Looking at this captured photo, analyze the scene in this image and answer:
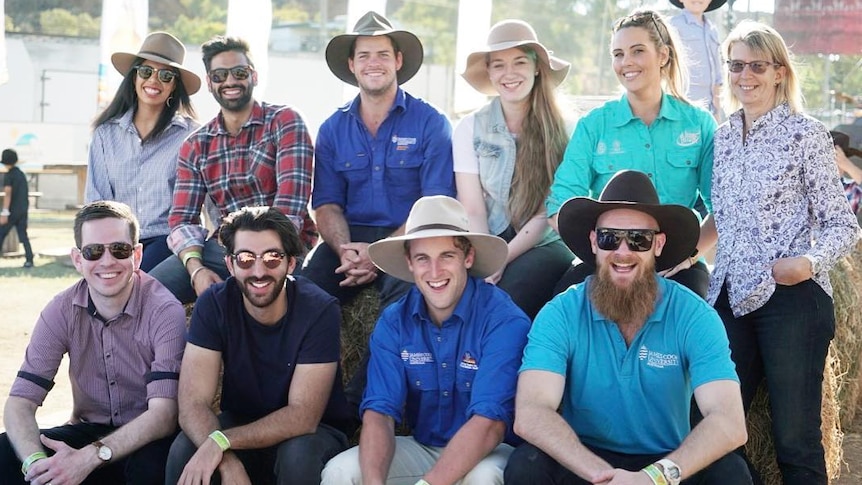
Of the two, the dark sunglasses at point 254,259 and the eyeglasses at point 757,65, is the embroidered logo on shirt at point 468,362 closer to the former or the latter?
the dark sunglasses at point 254,259

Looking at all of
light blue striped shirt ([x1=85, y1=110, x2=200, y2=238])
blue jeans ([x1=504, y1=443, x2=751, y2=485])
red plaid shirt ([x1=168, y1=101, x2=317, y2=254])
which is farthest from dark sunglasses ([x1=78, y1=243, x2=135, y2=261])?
blue jeans ([x1=504, y1=443, x2=751, y2=485])

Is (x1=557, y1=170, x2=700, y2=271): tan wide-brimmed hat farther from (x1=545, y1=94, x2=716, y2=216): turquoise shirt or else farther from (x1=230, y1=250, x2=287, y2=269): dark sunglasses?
(x1=230, y1=250, x2=287, y2=269): dark sunglasses

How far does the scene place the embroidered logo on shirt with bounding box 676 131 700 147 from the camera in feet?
16.0

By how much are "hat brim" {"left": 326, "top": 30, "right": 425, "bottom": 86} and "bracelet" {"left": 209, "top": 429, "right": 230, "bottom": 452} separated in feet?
8.01

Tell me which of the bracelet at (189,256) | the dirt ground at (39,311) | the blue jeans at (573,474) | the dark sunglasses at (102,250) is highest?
the dark sunglasses at (102,250)

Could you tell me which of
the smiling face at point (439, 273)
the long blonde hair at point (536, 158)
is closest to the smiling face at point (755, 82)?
the long blonde hair at point (536, 158)

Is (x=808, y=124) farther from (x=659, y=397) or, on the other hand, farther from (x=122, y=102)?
(x=122, y=102)

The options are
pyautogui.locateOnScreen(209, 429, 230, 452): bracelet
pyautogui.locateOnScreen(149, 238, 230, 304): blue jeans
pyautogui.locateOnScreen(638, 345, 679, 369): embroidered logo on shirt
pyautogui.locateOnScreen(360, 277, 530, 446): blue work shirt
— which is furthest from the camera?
pyautogui.locateOnScreen(149, 238, 230, 304): blue jeans

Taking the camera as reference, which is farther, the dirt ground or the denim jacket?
the dirt ground

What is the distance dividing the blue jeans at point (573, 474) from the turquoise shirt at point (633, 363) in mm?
65

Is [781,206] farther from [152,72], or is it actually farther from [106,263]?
[152,72]

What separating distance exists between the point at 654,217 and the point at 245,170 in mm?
2534

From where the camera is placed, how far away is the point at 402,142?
A: 5.61m

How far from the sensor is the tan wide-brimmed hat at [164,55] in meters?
6.20
